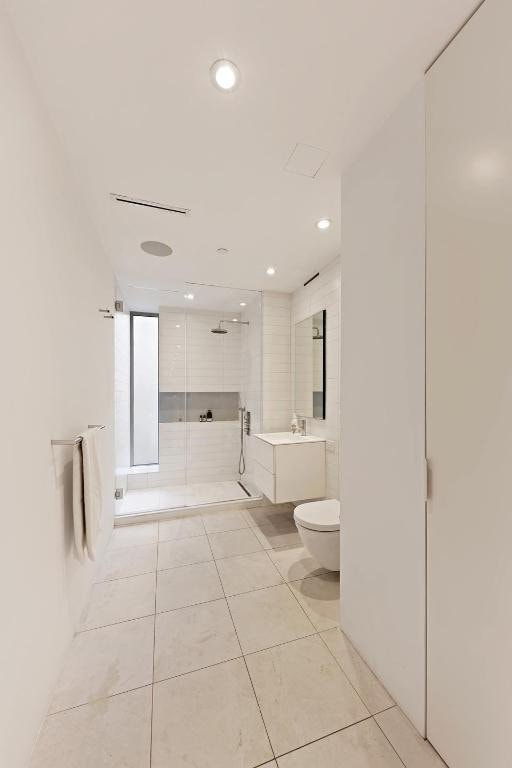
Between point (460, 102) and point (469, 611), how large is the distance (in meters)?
1.63

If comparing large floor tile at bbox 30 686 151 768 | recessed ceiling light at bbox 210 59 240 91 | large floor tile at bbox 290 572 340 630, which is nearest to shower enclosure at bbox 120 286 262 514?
large floor tile at bbox 290 572 340 630

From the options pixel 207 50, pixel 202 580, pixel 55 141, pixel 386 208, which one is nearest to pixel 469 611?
Result: pixel 386 208

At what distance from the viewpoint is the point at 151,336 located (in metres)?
4.21

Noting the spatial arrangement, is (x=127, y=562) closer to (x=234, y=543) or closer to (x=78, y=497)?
(x=234, y=543)

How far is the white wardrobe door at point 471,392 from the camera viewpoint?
835mm

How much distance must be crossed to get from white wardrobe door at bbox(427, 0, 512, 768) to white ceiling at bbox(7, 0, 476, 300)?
249mm

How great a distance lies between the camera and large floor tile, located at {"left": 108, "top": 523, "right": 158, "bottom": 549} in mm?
2564

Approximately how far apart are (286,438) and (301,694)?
189cm

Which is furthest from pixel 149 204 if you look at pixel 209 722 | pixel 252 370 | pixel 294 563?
pixel 294 563

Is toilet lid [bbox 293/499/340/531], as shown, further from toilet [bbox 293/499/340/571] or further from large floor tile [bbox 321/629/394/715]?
large floor tile [bbox 321/629/394/715]

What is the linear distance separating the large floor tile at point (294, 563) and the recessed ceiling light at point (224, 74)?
269 centimetres

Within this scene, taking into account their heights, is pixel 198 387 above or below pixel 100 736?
above

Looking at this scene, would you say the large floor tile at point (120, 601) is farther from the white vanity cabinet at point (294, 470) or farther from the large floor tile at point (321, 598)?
the white vanity cabinet at point (294, 470)

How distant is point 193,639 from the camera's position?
5.16 ft
